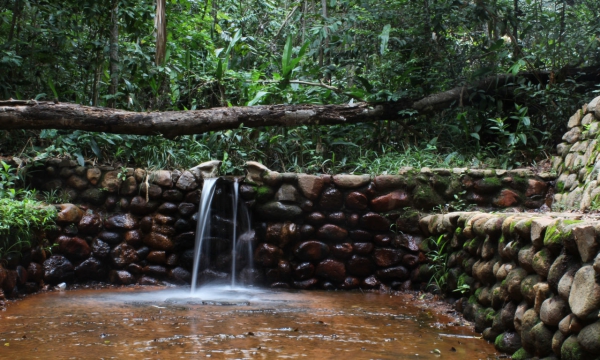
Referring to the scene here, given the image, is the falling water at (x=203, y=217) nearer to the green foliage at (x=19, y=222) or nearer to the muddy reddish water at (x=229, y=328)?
the muddy reddish water at (x=229, y=328)

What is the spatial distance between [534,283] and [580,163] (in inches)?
113

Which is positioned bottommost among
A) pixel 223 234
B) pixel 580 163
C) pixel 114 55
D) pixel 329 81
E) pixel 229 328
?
pixel 229 328

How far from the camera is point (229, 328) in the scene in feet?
12.3

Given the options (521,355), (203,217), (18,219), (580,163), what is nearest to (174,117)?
(203,217)

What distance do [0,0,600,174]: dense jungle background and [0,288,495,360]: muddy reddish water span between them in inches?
81.0

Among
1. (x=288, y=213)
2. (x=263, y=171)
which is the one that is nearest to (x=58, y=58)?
(x=263, y=171)

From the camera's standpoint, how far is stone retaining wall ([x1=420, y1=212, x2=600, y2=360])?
91.8 inches

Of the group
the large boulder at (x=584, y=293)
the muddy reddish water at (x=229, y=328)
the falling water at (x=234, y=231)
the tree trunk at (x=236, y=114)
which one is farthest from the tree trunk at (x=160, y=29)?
the large boulder at (x=584, y=293)

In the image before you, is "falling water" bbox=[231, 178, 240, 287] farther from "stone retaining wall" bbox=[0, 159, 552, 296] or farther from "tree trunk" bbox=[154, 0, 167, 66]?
"tree trunk" bbox=[154, 0, 167, 66]

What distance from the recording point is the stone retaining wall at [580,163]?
4.80m

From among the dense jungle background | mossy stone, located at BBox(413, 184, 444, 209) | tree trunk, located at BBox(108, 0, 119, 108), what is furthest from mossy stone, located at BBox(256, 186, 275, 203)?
tree trunk, located at BBox(108, 0, 119, 108)

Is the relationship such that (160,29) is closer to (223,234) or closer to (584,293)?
(223,234)

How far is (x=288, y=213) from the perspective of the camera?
5.88m

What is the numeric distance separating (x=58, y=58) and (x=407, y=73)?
4.82m
